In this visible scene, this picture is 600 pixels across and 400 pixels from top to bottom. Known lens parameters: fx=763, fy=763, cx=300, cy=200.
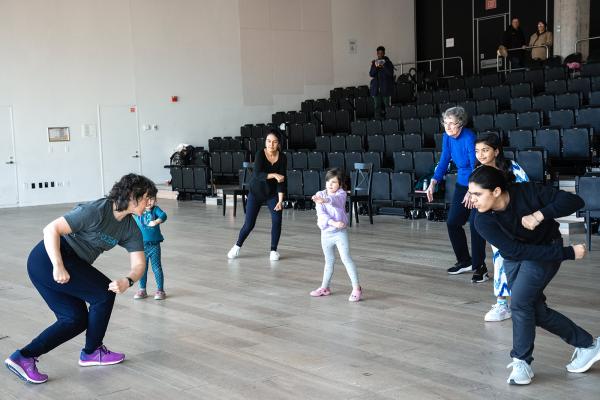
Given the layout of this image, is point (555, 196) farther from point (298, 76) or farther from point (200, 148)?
point (298, 76)

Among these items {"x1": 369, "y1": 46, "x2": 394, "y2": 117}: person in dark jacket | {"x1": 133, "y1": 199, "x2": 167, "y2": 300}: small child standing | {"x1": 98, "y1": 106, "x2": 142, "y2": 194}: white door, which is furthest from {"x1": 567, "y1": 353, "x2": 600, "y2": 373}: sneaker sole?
{"x1": 98, "y1": 106, "x2": 142, "y2": 194}: white door

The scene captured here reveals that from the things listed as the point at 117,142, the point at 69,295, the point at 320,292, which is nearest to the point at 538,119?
the point at 320,292

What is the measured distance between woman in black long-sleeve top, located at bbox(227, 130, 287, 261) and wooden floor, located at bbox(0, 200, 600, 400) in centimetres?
49

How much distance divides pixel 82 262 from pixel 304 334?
5.84ft

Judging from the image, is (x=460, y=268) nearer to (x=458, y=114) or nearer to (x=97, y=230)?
(x=458, y=114)

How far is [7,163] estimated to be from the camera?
1748 cm

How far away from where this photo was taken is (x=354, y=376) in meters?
4.60

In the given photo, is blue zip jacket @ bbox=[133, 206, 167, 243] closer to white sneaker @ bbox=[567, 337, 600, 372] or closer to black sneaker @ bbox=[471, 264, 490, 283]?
black sneaker @ bbox=[471, 264, 490, 283]

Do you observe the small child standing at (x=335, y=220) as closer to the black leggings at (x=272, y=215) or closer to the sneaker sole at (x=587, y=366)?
the black leggings at (x=272, y=215)

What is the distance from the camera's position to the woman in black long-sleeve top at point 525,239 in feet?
13.0

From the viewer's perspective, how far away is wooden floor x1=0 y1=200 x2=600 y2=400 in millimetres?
4441

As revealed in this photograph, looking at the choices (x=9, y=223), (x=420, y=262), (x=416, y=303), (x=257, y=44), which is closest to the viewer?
(x=416, y=303)

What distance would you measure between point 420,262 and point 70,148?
12.2 metres

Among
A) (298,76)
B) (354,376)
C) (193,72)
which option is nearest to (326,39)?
(298,76)
